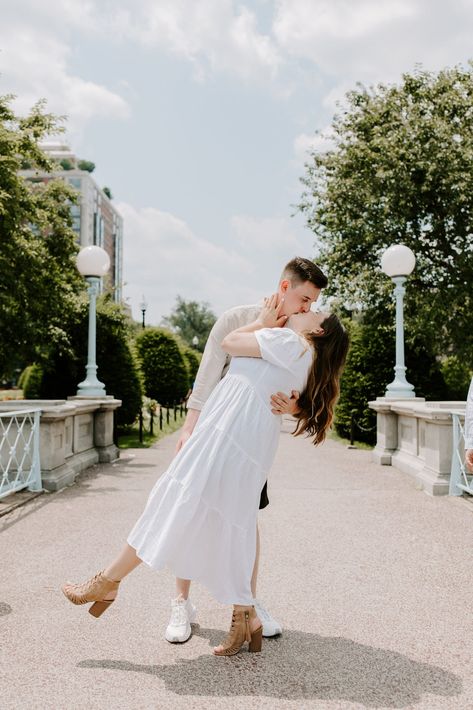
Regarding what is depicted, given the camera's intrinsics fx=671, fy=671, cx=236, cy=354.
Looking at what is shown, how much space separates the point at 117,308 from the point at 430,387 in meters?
6.95

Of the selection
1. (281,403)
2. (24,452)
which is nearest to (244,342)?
(281,403)

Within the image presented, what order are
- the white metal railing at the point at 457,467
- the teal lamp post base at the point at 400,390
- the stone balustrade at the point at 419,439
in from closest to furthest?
the white metal railing at the point at 457,467, the stone balustrade at the point at 419,439, the teal lamp post base at the point at 400,390

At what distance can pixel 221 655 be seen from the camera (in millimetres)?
3098

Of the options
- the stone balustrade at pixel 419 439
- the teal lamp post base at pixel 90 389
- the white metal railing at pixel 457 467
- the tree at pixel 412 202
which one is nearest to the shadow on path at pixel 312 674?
the white metal railing at pixel 457 467

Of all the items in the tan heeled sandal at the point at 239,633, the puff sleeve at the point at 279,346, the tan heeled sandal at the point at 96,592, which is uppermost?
the puff sleeve at the point at 279,346

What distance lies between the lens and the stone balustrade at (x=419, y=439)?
7.78 metres

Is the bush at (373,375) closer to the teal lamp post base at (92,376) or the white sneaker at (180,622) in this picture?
the teal lamp post base at (92,376)

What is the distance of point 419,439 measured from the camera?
912cm

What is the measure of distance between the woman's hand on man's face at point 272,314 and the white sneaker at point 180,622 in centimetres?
150

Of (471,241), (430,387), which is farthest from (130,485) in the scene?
(471,241)

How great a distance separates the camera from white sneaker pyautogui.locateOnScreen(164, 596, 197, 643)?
3.27m

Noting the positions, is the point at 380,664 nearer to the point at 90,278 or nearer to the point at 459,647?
the point at 459,647

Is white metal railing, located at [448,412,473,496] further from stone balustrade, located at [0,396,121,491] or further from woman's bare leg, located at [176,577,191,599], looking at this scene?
woman's bare leg, located at [176,577,191,599]

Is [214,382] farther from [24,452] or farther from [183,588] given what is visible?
[24,452]
